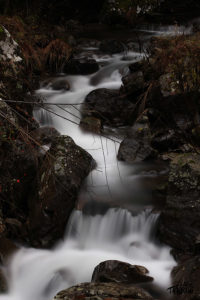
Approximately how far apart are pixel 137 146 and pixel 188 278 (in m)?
3.05

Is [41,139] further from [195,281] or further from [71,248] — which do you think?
[195,281]

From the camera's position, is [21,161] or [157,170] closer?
[21,161]

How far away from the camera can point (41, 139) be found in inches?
254

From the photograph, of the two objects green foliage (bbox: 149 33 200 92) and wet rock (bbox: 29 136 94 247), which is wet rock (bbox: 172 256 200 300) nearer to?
wet rock (bbox: 29 136 94 247)

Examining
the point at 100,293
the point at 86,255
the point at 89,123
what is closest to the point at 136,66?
the point at 89,123

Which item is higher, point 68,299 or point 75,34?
point 75,34

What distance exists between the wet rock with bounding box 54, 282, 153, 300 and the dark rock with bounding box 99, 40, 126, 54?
7972 millimetres

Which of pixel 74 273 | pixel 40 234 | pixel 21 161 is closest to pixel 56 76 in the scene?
pixel 21 161

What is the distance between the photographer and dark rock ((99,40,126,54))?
10.3 meters

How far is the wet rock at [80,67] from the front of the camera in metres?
9.18

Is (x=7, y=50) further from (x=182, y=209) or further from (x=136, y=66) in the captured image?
(x=182, y=209)

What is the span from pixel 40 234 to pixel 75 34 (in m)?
8.61

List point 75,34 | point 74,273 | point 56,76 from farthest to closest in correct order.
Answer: point 75,34 → point 56,76 → point 74,273

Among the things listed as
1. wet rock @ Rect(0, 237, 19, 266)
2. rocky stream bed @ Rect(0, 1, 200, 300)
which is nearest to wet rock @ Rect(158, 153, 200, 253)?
rocky stream bed @ Rect(0, 1, 200, 300)
